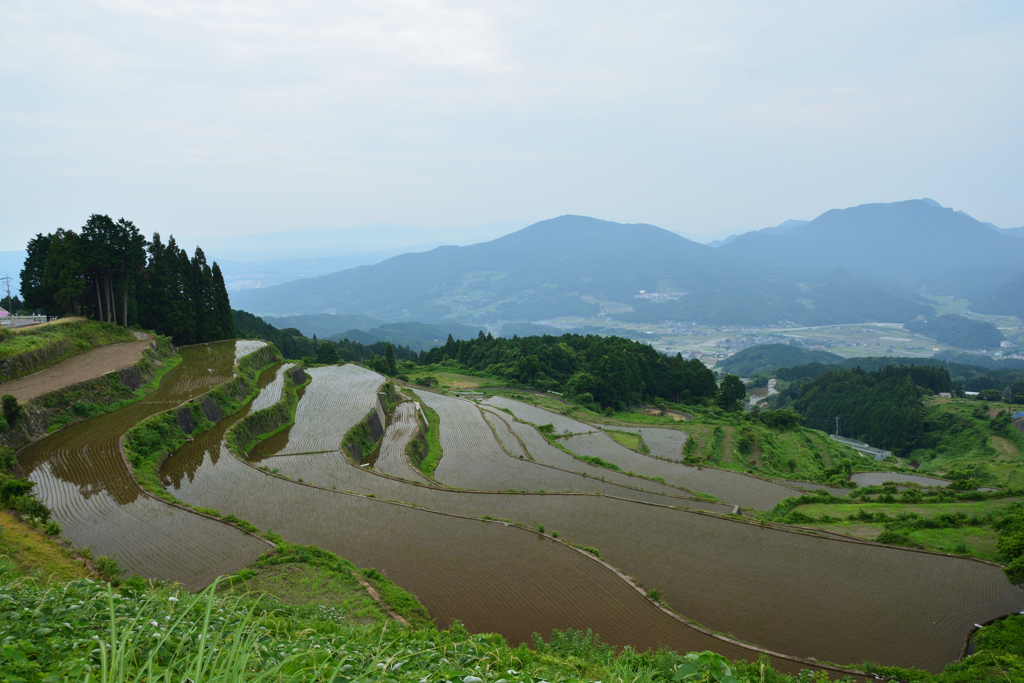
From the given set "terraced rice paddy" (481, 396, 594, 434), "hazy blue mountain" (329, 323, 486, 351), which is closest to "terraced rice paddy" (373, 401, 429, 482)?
"terraced rice paddy" (481, 396, 594, 434)

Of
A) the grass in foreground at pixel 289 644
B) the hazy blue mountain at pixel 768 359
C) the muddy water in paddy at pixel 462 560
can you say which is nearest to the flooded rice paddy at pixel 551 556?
the muddy water in paddy at pixel 462 560

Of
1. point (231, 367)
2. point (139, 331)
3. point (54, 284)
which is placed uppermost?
point (54, 284)

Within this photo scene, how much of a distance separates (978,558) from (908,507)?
582 cm

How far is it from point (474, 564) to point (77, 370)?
20.6 meters

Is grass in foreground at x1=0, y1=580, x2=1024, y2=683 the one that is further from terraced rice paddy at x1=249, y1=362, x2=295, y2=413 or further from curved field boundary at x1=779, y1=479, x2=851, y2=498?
curved field boundary at x1=779, y1=479, x2=851, y2=498

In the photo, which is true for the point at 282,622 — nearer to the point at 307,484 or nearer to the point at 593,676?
the point at 593,676

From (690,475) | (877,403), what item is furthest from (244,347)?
(877,403)

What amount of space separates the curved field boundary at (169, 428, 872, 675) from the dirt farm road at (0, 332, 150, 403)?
7.49 m

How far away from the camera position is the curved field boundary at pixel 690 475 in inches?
898

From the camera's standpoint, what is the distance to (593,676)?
629 cm

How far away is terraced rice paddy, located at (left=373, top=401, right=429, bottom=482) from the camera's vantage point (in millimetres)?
21078

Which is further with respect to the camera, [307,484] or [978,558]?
[307,484]

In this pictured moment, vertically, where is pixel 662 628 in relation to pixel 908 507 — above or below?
above

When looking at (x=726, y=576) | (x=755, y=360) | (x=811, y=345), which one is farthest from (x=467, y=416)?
(x=811, y=345)
